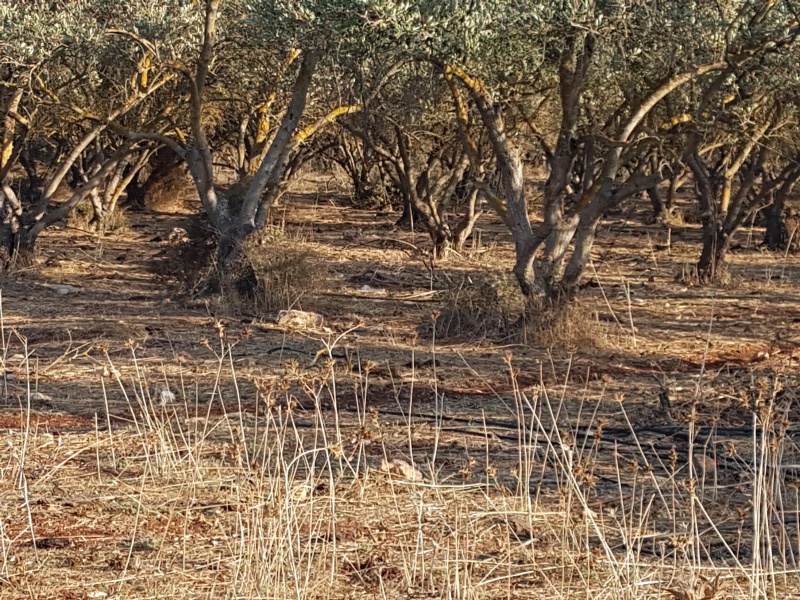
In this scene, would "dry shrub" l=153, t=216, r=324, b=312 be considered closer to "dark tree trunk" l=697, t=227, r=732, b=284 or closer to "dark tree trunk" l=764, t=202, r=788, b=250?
"dark tree trunk" l=697, t=227, r=732, b=284

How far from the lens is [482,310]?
9.47 meters

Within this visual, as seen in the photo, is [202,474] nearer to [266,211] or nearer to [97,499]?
[97,499]

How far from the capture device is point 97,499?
4.77m

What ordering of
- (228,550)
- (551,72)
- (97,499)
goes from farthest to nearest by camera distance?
(551,72) → (97,499) → (228,550)

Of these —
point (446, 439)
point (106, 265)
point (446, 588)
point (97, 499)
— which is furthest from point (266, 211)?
point (446, 588)

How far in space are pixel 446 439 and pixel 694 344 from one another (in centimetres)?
434

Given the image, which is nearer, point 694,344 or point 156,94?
→ point 694,344

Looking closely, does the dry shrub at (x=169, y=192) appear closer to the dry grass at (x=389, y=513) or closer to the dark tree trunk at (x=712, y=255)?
the dark tree trunk at (x=712, y=255)

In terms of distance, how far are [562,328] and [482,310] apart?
2.58ft

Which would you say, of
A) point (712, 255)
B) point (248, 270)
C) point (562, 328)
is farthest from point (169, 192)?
point (562, 328)

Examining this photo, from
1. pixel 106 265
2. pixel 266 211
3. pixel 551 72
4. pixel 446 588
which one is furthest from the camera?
pixel 106 265

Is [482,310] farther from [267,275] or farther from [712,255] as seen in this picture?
[712,255]

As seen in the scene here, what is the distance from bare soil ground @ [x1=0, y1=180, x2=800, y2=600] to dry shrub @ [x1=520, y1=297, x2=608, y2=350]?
35 millimetres

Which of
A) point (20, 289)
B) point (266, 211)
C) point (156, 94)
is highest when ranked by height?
point (156, 94)
